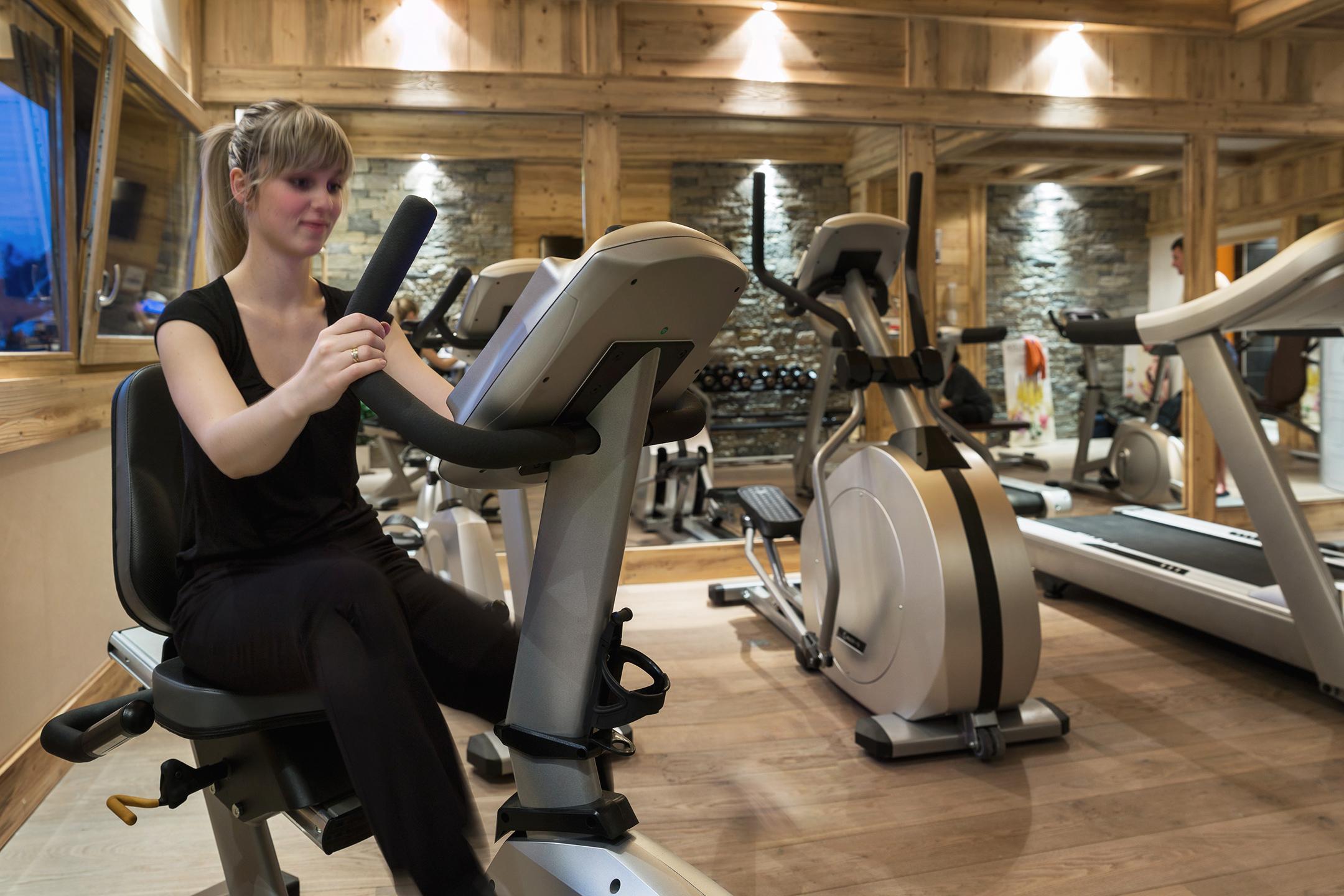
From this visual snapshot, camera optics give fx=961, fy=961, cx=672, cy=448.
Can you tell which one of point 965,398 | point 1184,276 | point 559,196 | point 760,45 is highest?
point 760,45

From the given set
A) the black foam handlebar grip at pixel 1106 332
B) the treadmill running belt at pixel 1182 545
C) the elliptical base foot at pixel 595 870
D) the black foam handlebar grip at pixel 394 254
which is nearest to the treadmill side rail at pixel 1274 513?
the black foam handlebar grip at pixel 1106 332

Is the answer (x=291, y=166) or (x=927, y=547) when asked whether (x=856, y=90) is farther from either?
(x=291, y=166)

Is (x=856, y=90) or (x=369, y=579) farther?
(x=856, y=90)

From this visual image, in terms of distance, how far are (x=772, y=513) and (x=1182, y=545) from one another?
176 cm

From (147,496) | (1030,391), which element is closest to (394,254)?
(147,496)

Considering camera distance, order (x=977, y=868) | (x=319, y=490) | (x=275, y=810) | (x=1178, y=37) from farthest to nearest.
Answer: (x=1178, y=37)
(x=977, y=868)
(x=319, y=490)
(x=275, y=810)

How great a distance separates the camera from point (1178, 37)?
17.0 feet

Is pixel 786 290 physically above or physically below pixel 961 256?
below

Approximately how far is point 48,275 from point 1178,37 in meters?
5.41

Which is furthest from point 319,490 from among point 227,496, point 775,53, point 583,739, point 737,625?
point 775,53

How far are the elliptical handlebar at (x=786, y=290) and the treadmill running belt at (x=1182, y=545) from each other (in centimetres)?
166

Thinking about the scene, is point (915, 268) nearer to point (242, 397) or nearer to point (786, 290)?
point (786, 290)

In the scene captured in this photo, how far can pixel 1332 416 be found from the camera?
18.7 feet

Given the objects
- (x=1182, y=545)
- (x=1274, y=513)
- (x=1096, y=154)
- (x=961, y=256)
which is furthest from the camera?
(x=961, y=256)
